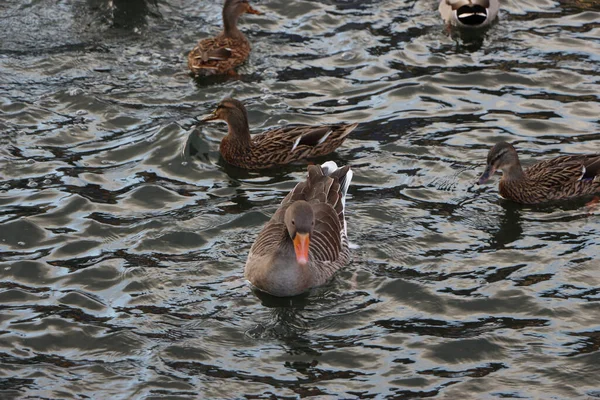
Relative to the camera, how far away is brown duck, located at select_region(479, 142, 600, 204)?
1125 centimetres

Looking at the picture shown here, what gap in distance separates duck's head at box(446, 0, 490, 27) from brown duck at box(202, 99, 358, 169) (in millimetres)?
3959

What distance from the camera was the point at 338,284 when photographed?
9781 mm

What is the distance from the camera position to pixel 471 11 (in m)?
15.5

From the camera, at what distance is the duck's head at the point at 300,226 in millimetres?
9359

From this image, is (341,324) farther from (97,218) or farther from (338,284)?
(97,218)

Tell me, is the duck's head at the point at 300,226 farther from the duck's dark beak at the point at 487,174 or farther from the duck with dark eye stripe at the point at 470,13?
the duck with dark eye stripe at the point at 470,13

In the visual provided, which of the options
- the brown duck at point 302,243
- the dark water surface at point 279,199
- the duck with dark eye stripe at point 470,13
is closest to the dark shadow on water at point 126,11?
the dark water surface at point 279,199

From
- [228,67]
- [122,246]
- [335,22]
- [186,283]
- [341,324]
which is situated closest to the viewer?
[341,324]

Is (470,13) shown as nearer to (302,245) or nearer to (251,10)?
(251,10)

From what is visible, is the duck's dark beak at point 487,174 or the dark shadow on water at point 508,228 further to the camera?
the duck's dark beak at point 487,174

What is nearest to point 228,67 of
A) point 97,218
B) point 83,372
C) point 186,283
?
point 97,218

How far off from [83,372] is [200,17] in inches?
361

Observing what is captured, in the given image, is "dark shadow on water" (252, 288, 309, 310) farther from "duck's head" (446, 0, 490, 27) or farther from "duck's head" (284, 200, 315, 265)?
"duck's head" (446, 0, 490, 27)

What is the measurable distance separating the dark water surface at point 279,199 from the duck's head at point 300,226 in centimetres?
48
